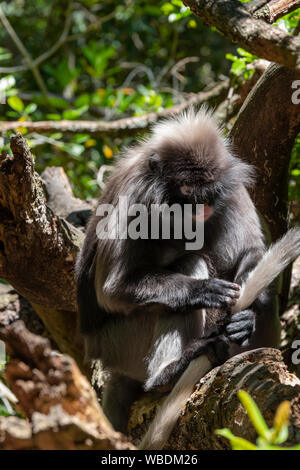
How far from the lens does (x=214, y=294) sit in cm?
331

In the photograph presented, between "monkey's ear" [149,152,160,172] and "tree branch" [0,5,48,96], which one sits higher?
"tree branch" [0,5,48,96]

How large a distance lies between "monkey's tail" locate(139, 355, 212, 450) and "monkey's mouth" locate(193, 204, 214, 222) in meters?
0.81

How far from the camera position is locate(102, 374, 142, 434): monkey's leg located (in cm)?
359

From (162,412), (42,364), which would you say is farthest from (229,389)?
(42,364)

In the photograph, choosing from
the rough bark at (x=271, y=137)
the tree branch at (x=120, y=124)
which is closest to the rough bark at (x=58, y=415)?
the rough bark at (x=271, y=137)

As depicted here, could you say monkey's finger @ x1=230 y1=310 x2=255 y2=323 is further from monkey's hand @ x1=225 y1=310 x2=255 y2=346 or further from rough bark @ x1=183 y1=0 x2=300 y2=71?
rough bark @ x1=183 y1=0 x2=300 y2=71

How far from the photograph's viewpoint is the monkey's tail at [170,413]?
9.23ft

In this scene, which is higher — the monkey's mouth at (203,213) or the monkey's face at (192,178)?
the monkey's face at (192,178)

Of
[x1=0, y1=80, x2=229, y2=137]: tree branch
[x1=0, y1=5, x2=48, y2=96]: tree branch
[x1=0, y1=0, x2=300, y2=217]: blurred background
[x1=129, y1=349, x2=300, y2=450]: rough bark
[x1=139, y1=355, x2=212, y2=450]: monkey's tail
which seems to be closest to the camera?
[x1=129, y1=349, x2=300, y2=450]: rough bark

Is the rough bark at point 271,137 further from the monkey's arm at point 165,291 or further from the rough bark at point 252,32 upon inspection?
the rough bark at point 252,32

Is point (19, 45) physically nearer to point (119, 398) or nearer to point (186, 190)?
point (186, 190)

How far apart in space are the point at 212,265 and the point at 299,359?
0.94 metres

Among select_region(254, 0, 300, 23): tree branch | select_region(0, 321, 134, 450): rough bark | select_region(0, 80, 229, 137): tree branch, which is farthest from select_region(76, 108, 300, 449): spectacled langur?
select_region(0, 80, 229, 137): tree branch

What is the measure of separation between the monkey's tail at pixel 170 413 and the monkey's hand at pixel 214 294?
363mm
